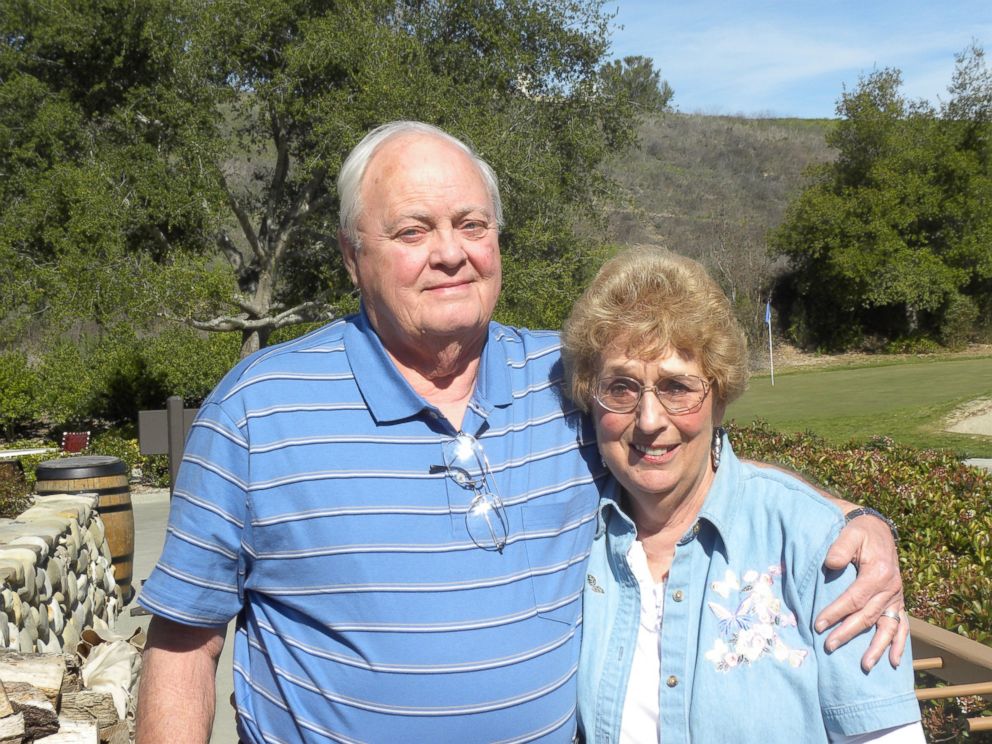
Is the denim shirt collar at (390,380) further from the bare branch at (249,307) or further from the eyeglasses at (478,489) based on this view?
the bare branch at (249,307)

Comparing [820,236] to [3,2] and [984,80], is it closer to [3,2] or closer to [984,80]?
[984,80]

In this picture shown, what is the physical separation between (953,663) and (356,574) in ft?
5.02

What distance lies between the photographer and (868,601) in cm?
183

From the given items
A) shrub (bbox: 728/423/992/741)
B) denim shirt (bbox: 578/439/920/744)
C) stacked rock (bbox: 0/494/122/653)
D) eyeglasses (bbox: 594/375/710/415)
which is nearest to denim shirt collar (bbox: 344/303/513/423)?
eyeglasses (bbox: 594/375/710/415)

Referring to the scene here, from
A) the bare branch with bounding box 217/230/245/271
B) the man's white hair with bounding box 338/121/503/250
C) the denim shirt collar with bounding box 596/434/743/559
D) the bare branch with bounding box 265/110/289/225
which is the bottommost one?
the denim shirt collar with bounding box 596/434/743/559

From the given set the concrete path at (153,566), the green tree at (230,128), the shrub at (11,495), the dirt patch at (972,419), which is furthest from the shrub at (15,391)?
the dirt patch at (972,419)

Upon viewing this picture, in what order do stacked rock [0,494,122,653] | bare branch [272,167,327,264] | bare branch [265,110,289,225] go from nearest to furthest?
stacked rock [0,494,122,653], bare branch [272,167,327,264], bare branch [265,110,289,225]

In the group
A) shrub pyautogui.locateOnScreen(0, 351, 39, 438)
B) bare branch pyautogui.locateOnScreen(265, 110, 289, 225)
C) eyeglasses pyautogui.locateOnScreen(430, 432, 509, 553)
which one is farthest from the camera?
bare branch pyautogui.locateOnScreen(265, 110, 289, 225)

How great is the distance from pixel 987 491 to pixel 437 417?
3.65 m

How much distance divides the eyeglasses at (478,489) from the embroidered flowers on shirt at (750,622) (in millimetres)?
457

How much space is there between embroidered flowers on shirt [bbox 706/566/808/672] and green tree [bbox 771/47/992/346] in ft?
104

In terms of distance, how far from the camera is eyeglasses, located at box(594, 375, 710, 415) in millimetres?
2021

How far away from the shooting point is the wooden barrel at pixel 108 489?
6531mm

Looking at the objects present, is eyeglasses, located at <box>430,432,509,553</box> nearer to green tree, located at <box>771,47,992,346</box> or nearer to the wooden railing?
the wooden railing
